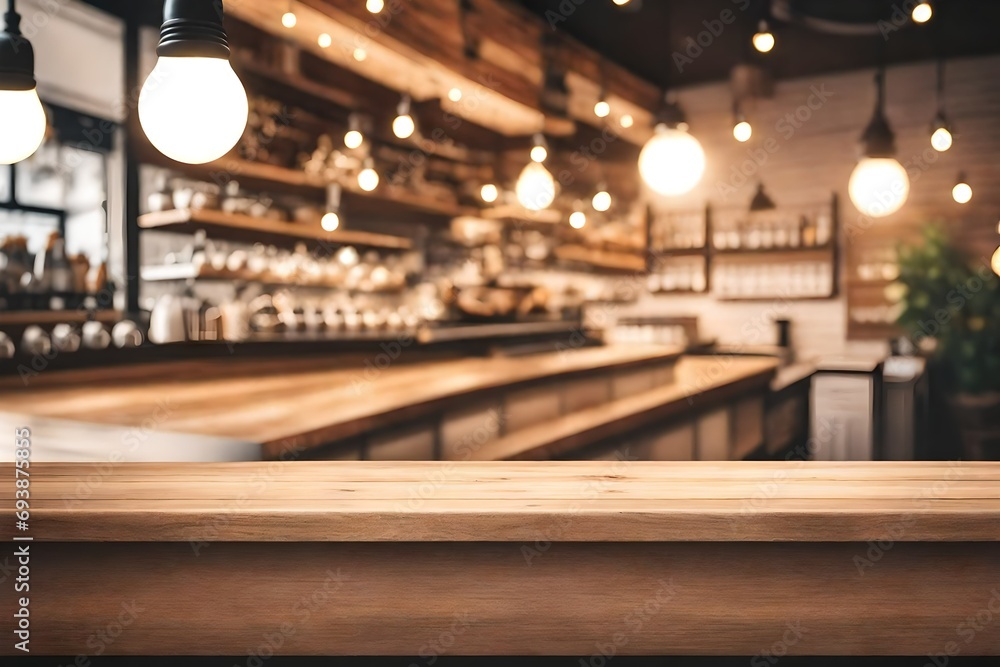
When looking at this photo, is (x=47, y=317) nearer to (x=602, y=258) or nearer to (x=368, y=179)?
(x=368, y=179)

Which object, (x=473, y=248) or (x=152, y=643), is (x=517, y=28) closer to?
(x=473, y=248)

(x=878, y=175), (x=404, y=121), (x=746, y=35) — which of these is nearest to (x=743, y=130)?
(x=878, y=175)

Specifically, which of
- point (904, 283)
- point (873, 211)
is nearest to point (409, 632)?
point (873, 211)

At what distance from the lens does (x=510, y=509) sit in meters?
1.30

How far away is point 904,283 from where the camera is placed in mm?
5797

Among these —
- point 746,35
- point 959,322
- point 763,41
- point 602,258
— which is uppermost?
point 746,35

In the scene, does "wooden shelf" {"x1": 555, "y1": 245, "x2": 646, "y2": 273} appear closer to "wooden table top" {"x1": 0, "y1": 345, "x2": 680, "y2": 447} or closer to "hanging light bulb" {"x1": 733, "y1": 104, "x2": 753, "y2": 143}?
"wooden table top" {"x1": 0, "y1": 345, "x2": 680, "y2": 447}

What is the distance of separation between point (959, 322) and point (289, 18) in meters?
4.78

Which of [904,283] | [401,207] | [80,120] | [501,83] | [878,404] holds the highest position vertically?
[501,83]

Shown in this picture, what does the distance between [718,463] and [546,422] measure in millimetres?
1908

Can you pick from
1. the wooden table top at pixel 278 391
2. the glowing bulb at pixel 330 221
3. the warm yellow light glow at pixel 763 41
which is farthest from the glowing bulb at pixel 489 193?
the warm yellow light glow at pixel 763 41

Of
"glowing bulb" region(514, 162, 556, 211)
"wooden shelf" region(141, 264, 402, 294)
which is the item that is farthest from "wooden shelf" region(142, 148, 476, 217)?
"glowing bulb" region(514, 162, 556, 211)

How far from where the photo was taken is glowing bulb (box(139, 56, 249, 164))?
1.41 meters

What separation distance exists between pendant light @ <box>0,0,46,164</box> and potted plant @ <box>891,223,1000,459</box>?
5.42 meters
